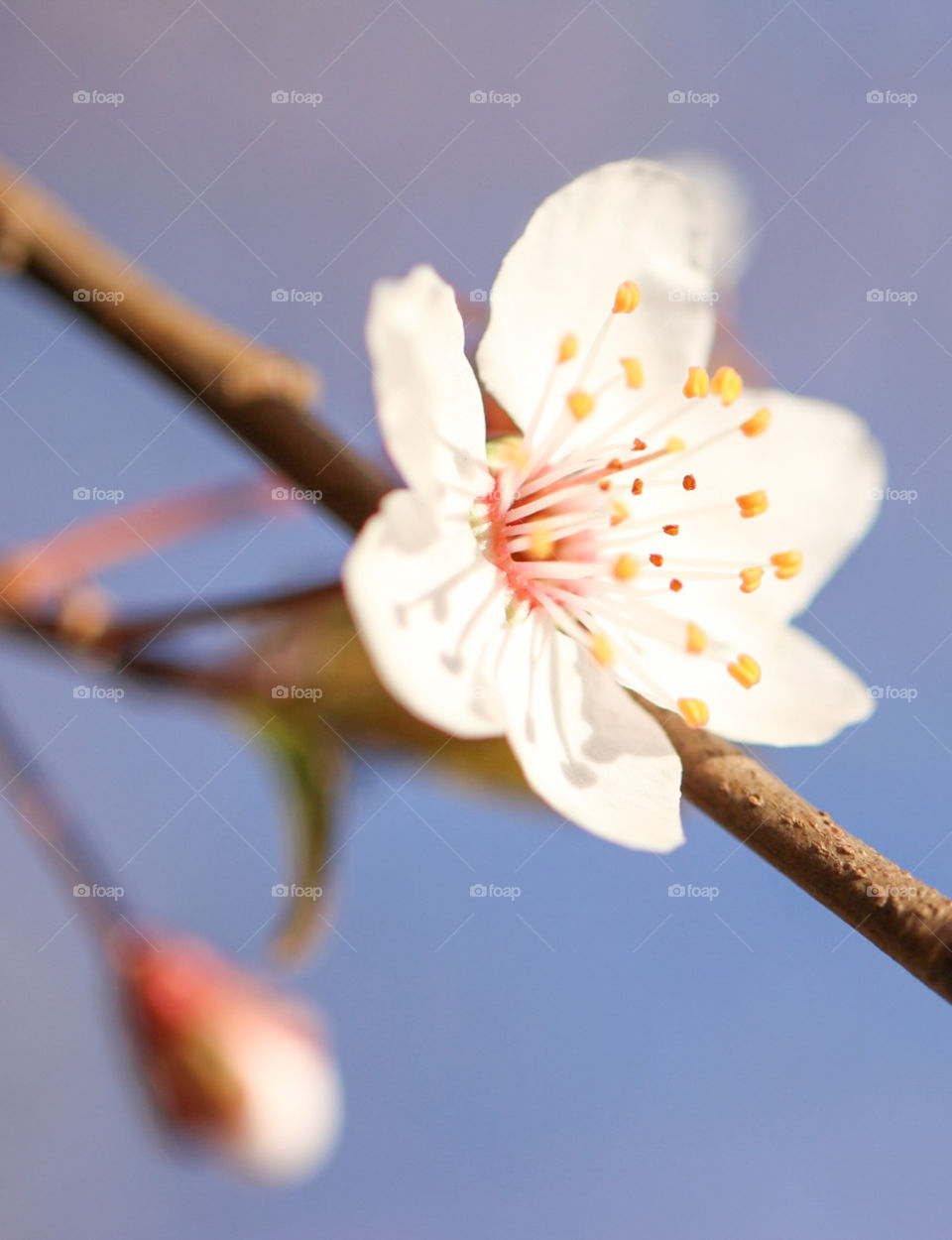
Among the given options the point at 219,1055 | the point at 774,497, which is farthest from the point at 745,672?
the point at 219,1055

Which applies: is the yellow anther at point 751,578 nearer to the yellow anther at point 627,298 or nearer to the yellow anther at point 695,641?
the yellow anther at point 695,641

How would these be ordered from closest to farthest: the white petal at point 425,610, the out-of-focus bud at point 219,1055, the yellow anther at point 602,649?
the white petal at point 425,610 → the yellow anther at point 602,649 → the out-of-focus bud at point 219,1055

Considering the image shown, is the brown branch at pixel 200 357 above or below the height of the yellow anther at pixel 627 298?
below

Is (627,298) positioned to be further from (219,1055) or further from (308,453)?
(219,1055)

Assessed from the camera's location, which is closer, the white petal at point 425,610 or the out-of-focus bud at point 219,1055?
the white petal at point 425,610

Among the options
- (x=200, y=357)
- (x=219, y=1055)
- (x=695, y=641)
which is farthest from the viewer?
(x=219, y=1055)

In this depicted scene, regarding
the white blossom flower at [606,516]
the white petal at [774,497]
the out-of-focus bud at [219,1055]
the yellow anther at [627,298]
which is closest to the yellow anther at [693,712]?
the white blossom flower at [606,516]
